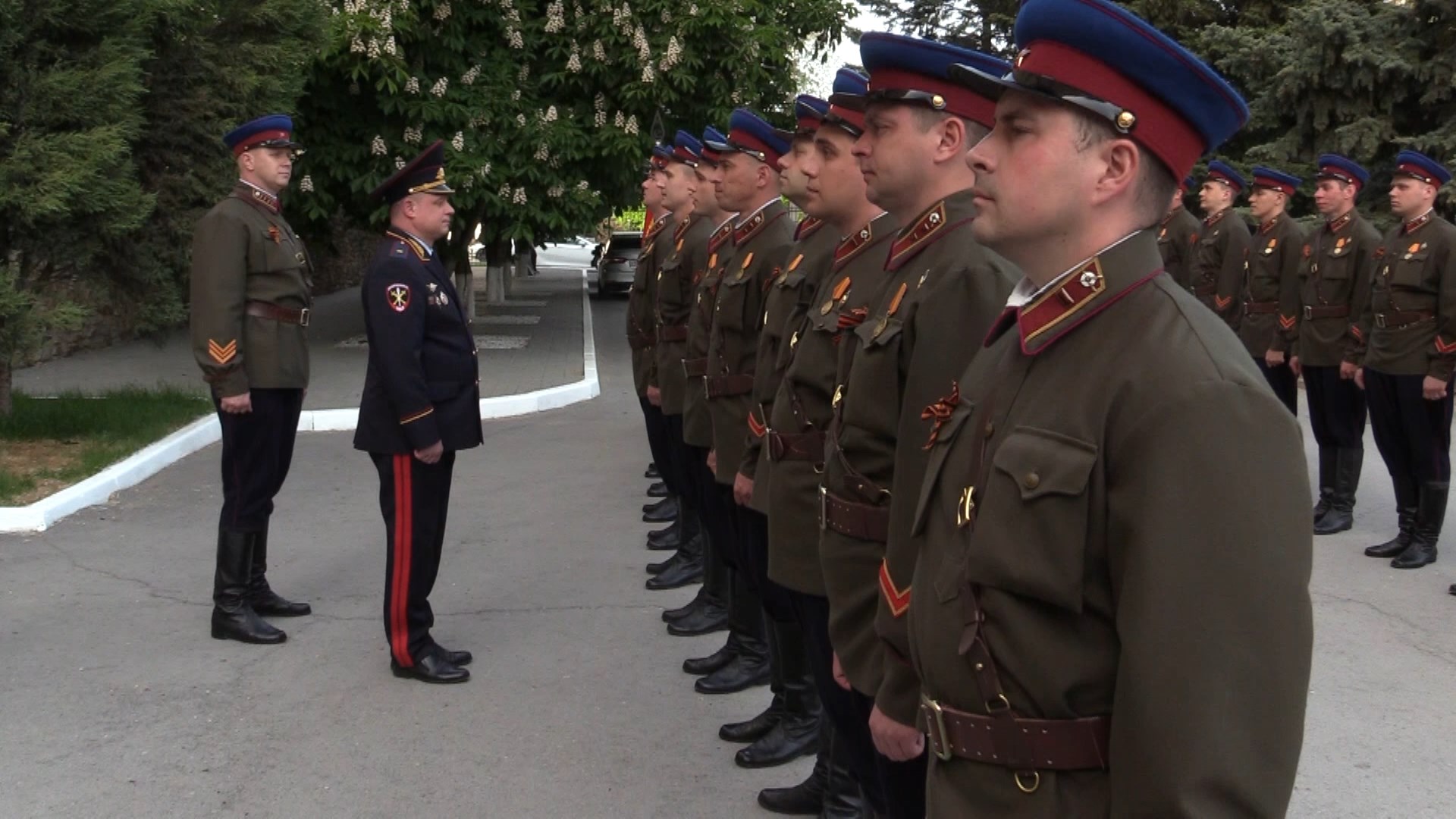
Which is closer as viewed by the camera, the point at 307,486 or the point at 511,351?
the point at 307,486

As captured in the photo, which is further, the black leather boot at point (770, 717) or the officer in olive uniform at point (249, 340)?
the officer in olive uniform at point (249, 340)

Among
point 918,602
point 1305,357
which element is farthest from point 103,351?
point 918,602

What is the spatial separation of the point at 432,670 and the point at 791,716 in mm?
1603

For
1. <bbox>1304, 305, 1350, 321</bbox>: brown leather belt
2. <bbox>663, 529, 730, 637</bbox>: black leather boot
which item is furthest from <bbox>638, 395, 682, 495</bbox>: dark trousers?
<bbox>1304, 305, 1350, 321</bbox>: brown leather belt

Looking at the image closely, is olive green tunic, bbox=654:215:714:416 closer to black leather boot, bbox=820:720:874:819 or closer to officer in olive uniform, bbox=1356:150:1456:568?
black leather boot, bbox=820:720:874:819

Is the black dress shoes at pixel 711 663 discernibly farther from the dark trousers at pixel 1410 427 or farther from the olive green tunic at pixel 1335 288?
the olive green tunic at pixel 1335 288

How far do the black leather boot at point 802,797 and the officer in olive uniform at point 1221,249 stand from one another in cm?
721

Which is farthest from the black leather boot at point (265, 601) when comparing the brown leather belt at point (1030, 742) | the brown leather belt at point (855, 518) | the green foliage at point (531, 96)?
the green foliage at point (531, 96)

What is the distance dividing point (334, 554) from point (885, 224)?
16.6 ft

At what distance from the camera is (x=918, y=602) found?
2047mm

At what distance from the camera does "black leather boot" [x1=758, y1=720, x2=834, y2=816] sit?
170 inches

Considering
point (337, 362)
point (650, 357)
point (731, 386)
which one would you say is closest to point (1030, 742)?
point (731, 386)

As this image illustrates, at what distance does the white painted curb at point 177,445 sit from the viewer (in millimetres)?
8086

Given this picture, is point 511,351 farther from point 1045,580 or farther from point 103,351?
point 1045,580
